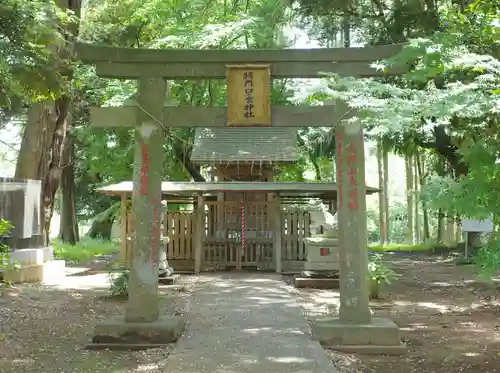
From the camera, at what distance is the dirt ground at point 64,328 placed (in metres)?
6.24

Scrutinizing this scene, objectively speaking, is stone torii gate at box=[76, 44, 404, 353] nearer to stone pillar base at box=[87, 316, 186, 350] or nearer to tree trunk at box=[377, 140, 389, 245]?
stone pillar base at box=[87, 316, 186, 350]

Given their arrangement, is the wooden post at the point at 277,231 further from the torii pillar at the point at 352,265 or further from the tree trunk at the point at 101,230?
the tree trunk at the point at 101,230

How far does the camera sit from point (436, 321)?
8.98 meters

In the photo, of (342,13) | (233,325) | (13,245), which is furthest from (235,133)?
(233,325)

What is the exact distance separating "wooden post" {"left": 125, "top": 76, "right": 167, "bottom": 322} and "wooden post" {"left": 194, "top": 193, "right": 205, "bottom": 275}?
8207 mm

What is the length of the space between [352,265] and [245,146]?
35.7ft

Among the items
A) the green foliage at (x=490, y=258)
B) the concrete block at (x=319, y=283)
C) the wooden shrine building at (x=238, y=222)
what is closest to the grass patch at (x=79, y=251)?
the wooden shrine building at (x=238, y=222)

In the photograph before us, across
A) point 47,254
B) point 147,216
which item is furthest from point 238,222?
point 147,216

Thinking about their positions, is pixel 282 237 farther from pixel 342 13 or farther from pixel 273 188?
pixel 342 13

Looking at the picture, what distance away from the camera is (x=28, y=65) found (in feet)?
21.2

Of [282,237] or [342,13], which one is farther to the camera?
[342,13]

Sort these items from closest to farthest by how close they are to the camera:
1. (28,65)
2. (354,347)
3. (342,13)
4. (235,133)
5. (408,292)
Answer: (28,65) → (354,347) → (408,292) → (342,13) → (235,133)

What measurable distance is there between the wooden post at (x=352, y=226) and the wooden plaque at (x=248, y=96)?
1.06m

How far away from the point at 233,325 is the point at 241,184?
7805 millimetres
